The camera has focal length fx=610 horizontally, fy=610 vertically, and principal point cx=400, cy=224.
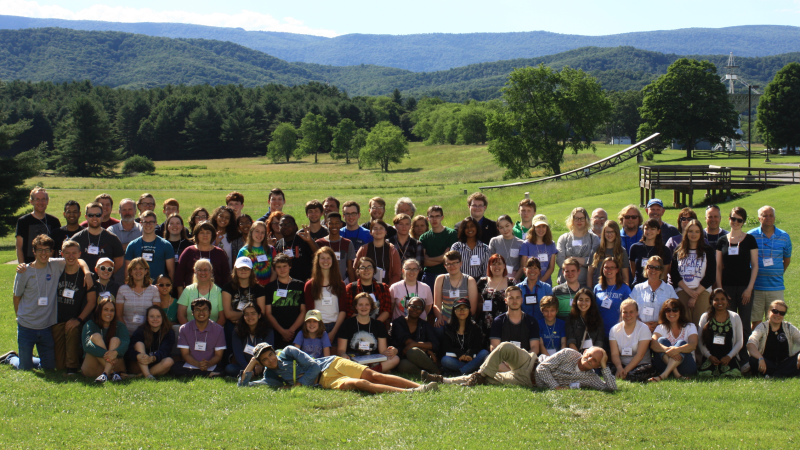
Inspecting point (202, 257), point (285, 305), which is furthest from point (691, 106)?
point (202, 257)

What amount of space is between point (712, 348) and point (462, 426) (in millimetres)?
3546

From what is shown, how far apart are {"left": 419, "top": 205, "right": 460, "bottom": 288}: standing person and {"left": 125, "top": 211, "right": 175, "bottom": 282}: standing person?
349 cm

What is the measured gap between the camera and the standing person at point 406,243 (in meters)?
8.77

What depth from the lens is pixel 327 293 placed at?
773 centimetres

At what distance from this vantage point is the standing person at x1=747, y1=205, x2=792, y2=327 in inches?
320

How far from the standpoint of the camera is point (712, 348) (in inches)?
288

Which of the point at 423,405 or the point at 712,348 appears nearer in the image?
the point at 423,405

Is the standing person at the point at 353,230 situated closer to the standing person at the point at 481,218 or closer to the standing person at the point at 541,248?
the standing person at the point at 481,218

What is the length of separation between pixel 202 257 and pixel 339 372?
2552mm

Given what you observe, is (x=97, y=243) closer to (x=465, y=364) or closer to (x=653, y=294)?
(x=465, y=364)

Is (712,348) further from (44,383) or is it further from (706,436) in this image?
(44,383)

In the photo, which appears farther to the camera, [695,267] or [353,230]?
[353,230]

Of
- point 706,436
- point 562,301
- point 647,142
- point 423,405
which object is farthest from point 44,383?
point 647,142

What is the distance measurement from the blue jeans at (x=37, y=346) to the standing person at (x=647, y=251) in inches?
299
